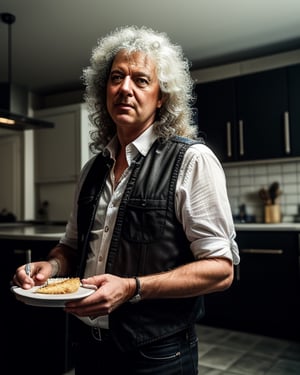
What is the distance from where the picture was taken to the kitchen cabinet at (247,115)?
10.6 feet

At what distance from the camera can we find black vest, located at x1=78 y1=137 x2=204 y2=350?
881mm

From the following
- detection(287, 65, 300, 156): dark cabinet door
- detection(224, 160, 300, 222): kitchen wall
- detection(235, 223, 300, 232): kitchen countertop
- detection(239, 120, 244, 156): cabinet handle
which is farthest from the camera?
detection(224, 160, 300, 222): kitchen wall

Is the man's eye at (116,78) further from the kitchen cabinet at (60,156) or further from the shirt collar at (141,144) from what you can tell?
the kitchen cabinet at (60,156)

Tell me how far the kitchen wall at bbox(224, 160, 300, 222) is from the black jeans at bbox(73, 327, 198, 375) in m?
2.78

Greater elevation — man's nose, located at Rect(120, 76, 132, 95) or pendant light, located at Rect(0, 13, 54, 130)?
pendant light, located at Rect(0, 13, 54, 130)

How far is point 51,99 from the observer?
4816 mm

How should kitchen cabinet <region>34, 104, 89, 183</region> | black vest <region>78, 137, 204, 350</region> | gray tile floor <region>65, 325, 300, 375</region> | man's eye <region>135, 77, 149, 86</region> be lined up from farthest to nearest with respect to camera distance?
kitchen cabinet <region>34, 104, 89, 183</region>
gray tile floor <region>65, 325, 300, 375</region>
man's eye <region>135, 77, 149, 86</region>
black vest <region>78, 137, 204, 350</region>

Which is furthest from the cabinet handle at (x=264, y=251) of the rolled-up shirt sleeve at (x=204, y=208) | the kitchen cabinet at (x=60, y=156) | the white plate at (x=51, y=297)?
the white plate at (x=51, y=297)

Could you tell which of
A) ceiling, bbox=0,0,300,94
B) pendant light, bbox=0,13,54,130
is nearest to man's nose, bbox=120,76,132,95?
ceiling, bbox=0,0,300,94

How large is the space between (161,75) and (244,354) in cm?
226

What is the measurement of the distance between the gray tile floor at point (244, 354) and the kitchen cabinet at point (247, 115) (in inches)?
56.0

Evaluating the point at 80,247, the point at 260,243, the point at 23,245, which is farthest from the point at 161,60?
the point at 260,243

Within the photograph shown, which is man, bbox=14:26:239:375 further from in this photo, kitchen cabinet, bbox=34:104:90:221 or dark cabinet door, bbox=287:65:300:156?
kitchen cabinet, bbox=34:104:90:221

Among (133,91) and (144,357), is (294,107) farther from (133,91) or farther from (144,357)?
(144,357)
